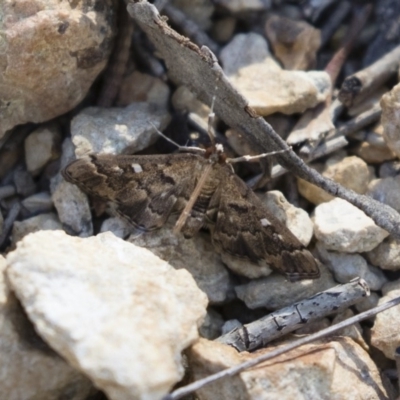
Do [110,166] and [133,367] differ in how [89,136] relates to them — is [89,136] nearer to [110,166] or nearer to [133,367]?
[110,166]

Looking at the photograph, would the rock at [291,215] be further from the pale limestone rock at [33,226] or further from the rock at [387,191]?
the pale limestone rock at [33,226]

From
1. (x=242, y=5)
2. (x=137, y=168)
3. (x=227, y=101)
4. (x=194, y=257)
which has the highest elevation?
(x=242, y=5)

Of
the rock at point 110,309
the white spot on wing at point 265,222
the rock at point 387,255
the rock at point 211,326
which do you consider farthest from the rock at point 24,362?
the rock at point 387,255

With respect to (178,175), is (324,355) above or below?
above

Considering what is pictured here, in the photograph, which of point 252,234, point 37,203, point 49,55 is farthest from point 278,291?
point 49,55

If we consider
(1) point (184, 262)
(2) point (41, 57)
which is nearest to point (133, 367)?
(1) point (184, 262)

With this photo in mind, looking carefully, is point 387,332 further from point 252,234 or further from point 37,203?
point 37,203
